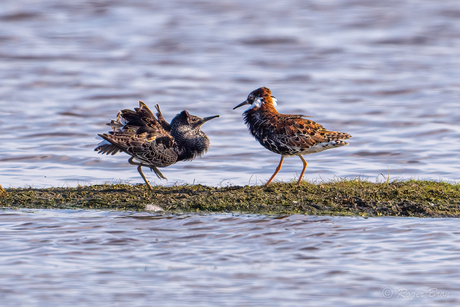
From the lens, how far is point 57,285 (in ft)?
22.0

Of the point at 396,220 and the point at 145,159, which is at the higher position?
the point at 145,159

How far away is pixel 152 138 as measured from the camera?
1048 centimetres

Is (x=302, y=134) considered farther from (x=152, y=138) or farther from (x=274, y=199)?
(x=152, y=138)

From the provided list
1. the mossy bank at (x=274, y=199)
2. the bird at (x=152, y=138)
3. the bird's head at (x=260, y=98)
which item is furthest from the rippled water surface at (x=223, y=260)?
the bird's head at (x=260, y=98)

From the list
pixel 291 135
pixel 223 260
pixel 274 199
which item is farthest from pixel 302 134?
pixel 223 260

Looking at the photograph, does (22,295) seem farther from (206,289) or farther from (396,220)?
(396,220)

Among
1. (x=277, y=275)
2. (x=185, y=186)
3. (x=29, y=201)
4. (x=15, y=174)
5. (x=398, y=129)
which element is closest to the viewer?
(x=277, y=275)

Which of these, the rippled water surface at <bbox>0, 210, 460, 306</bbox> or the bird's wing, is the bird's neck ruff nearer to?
the bird's wing

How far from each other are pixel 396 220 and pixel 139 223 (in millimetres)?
3281

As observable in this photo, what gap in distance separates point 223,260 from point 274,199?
220 cm

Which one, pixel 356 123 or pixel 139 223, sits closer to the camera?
pixel 139 223

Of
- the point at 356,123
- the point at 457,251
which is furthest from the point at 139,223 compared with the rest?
the point at 356,123

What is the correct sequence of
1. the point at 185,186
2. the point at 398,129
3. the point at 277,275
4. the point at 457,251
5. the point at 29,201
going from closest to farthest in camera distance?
the point at 277,275, the point at 457,251, the point at 29,201, the point at 185,186, the point at 398,129

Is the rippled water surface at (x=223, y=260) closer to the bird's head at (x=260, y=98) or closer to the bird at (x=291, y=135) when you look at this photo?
the bird at (x=291, y=135)
